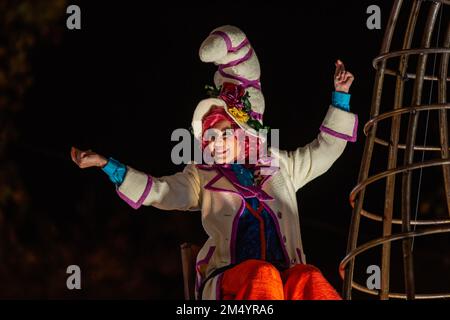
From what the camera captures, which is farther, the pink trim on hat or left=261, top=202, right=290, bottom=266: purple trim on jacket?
the pink trim on hat

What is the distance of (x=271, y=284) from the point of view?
4102 millimetres

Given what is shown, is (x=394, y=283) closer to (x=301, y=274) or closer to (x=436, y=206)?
(x=436, y=206)

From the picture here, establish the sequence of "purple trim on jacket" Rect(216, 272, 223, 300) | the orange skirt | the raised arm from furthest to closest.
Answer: the raised arm, "purple trim on jacket" Rect(216, 272, 223, 300), the orange skirt

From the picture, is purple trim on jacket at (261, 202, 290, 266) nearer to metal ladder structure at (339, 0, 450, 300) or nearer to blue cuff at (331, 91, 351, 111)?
metal ladder structure at (339, 0, 450, 300)

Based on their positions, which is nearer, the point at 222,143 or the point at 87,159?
the point at 87,159

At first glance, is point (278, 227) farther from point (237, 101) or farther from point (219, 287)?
point (237, 101)

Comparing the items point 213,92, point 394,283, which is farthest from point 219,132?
point 394,283

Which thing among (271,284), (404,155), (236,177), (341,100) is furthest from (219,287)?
(341,100)

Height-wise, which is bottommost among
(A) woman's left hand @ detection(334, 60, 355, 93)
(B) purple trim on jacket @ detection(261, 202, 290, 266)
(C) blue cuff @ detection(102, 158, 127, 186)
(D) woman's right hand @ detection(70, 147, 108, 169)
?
(B) purple trim on jacket @ detection(261, 202, 290, 266)

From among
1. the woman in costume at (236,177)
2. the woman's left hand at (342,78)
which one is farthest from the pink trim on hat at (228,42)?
the woman's left hand at (342,78)

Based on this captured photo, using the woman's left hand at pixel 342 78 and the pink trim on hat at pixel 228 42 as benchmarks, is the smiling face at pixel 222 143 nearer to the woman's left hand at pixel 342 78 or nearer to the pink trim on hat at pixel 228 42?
the pink trim on hat at pixel 228 42

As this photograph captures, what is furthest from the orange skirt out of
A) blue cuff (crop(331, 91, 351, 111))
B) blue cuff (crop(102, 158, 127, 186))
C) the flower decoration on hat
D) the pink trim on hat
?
the pink trim on hat

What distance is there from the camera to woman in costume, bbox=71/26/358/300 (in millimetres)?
4480

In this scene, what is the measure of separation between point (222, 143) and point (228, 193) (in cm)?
Answer: 20
